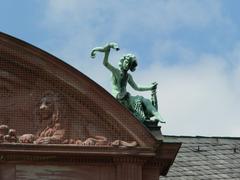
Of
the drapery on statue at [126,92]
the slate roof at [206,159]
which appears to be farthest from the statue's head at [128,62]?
the slate roof at [206,159]

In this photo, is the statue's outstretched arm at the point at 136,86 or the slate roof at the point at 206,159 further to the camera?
the slate roof at the point at 206,159

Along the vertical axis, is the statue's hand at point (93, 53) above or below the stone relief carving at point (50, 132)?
above

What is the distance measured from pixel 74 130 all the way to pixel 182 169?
22.5 feet

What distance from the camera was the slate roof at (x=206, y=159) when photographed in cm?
2605

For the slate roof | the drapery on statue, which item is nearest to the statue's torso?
the drapery on statue

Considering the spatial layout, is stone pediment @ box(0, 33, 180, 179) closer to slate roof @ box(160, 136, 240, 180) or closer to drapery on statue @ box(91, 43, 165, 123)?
drapery on statue @ box(91, 43, 165, 123)

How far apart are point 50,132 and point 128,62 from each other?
213 cm

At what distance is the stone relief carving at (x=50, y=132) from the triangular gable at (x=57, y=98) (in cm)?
3

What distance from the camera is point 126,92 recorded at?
20.9 metres

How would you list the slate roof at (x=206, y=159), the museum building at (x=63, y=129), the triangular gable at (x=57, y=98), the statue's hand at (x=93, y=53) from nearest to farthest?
the museum building at (x=63, y=129) < the triangular gable at (x=57, y=98) < the statue's hand at (x=93, y=53) < the slate roof at (x=206, y=159)

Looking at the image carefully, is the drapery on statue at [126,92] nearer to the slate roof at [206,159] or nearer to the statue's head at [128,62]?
the statue's head at [128,62]

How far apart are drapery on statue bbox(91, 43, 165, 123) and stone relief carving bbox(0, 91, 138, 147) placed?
0.89m

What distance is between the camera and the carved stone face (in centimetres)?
2025

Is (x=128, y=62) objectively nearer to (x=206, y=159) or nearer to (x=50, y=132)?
(x=50, y=132)
